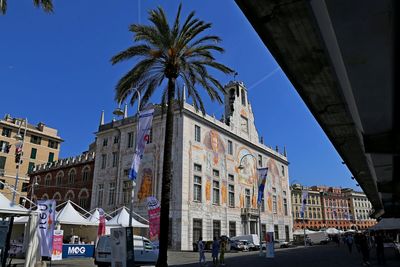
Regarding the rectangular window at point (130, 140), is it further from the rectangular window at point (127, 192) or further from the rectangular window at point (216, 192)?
the rectangular window at point (216, 192)

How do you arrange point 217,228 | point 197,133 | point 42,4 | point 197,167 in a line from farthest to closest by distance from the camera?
point 217,228 → point 197,133 → point 197,167 → point 42,4

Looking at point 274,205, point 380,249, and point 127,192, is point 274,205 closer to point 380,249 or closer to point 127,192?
point 127,192

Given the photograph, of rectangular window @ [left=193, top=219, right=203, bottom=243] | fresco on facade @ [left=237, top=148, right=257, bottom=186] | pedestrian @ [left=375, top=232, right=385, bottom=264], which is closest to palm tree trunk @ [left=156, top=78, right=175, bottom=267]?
pedestrian @ [left=375, top=232, right=385, bottom=264]

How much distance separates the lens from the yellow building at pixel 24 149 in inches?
2507

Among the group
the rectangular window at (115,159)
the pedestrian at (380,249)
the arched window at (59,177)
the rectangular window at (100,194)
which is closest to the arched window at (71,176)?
the arched window at (59,177)

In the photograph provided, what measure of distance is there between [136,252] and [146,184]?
773 inches

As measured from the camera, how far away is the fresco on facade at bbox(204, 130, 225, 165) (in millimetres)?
41594

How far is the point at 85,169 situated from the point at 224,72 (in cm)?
3425

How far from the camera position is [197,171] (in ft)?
128

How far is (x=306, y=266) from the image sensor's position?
19797mm

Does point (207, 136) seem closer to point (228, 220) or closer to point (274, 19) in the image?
point (228, 220)

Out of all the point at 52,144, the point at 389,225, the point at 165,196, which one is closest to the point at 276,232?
the point at 389,225

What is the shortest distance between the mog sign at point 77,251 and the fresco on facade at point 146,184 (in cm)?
1247

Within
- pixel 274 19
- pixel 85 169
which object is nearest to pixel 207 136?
pixel 85 169
